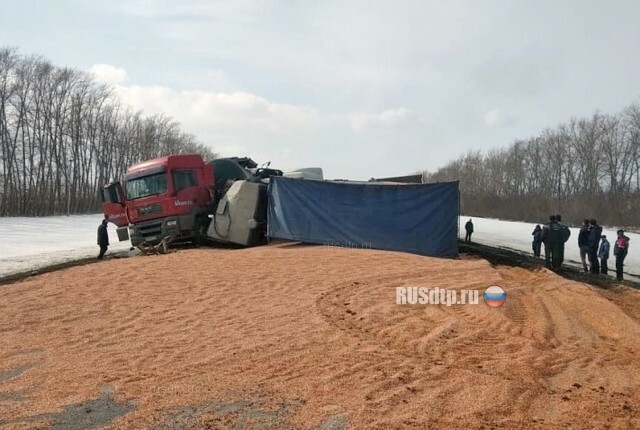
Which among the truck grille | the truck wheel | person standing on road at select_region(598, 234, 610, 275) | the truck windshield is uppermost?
the truck windshield

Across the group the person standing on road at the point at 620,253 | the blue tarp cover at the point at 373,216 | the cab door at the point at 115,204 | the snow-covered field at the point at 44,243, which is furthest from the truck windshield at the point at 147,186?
the person standing on road at the point at 620,253

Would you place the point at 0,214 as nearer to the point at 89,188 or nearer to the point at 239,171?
the point at 89,188

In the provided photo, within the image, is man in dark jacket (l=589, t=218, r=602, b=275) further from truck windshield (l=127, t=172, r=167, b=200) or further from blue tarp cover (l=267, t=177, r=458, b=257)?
truck windshield (l=127, t=172, r=167, b=200)

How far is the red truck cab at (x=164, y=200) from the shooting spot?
18109 millimetres

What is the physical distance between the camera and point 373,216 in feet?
53.8

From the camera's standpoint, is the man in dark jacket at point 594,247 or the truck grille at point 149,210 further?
the truck grille at point 149,210

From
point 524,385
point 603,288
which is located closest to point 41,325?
point 524,385

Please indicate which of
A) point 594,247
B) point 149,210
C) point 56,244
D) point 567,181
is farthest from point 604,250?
point 567,181

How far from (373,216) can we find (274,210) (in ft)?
9.99

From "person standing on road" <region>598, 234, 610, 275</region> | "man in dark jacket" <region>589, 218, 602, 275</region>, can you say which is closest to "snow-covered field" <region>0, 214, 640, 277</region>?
"person standing on road" <region>598, 234, 610, 275</region>

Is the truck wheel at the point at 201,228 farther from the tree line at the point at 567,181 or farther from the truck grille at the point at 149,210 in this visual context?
the tree line at the point at 567,181

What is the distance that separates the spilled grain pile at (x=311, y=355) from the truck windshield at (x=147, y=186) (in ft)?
24.2

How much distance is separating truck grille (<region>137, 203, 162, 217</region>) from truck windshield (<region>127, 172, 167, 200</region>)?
40 centimetres

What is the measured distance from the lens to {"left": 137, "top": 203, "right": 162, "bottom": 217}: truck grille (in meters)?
18.2
